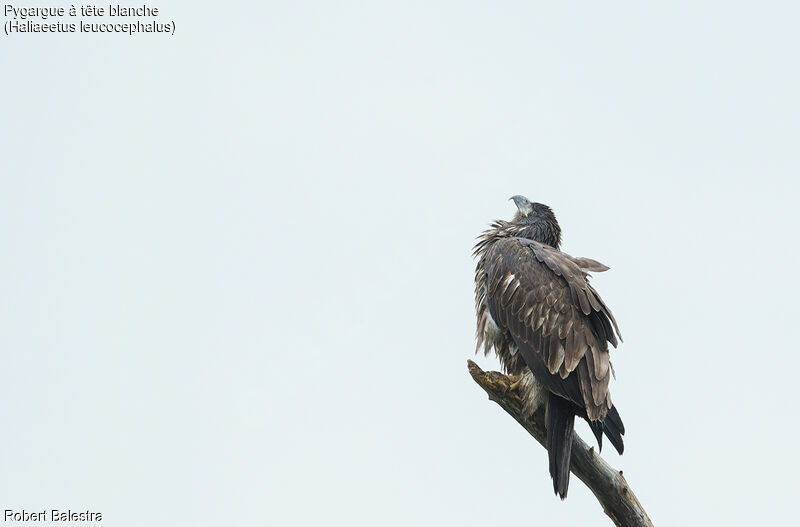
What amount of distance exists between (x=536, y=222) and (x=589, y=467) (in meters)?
3.73

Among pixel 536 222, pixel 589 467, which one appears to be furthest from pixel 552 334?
pixel 536 222

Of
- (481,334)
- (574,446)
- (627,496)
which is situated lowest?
(627,496)

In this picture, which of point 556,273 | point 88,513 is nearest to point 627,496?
point 556,273

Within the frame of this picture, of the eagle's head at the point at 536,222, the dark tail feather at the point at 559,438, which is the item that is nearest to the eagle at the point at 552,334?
the dark tail feather at the point at 559,438

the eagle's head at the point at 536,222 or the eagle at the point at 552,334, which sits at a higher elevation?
the eagle's head at the point at 536,222

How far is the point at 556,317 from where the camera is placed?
27.5ft

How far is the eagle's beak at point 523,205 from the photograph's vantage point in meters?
10.7

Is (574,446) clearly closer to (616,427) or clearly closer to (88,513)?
(616,427)

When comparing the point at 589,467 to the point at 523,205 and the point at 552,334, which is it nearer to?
the point at 552,334

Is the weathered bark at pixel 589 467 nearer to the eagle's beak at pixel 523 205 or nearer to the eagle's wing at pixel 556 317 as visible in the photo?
the eagle's wing at pixel 556 317

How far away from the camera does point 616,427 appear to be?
7.92 m

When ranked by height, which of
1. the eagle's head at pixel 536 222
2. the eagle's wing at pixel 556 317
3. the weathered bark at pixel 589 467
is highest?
the eagle's head at pixel 536 222

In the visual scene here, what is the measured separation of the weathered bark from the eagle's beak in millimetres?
3267

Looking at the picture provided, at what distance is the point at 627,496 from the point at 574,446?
61 cm
